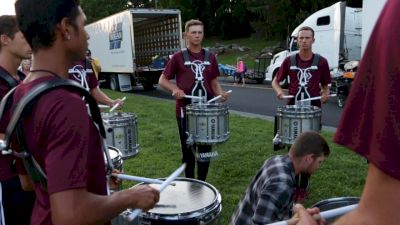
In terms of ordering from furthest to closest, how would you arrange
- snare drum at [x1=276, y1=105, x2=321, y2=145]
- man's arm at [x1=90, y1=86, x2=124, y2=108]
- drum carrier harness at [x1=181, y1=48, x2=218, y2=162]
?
drum carrier harness at [x1=181, y1=48, x2=218, y2=162]
man's arm at [x1=90, y1=86, x2=124, y2=108]
snare drum at [x1=276, y1=105, x2=321, y2=145]

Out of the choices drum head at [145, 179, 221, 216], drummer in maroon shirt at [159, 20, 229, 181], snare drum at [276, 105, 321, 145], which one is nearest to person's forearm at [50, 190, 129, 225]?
drum head at [145, 179, 221, 216]

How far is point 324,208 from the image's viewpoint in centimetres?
258

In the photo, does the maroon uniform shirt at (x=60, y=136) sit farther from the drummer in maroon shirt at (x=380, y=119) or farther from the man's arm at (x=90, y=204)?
the drummer in maroon shirt at (x=380, y=119)

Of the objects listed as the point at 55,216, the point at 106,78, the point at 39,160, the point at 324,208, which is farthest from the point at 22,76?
the point at 106,78

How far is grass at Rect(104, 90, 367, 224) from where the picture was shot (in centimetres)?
543

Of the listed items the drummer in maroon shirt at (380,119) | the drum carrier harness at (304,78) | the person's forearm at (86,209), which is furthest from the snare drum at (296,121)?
Result: the drummer in maroon shirt at (380,119)

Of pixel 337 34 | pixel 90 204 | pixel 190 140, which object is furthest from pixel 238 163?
pixel 337 34

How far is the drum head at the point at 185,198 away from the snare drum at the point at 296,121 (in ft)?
6.41

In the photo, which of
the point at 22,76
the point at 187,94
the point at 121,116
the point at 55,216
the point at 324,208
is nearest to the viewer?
the point at 55,216

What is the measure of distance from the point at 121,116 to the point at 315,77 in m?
2.39

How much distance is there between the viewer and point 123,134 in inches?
187

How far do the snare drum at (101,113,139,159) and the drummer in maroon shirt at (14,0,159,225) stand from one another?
2.97m

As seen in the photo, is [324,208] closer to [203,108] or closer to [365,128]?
[365,128]

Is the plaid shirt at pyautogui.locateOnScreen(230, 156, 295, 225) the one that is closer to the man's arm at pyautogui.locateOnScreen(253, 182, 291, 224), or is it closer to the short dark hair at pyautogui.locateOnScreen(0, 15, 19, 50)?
the man's arm at pyautogui.locateOnScreen(253, 182, 291, 224)
